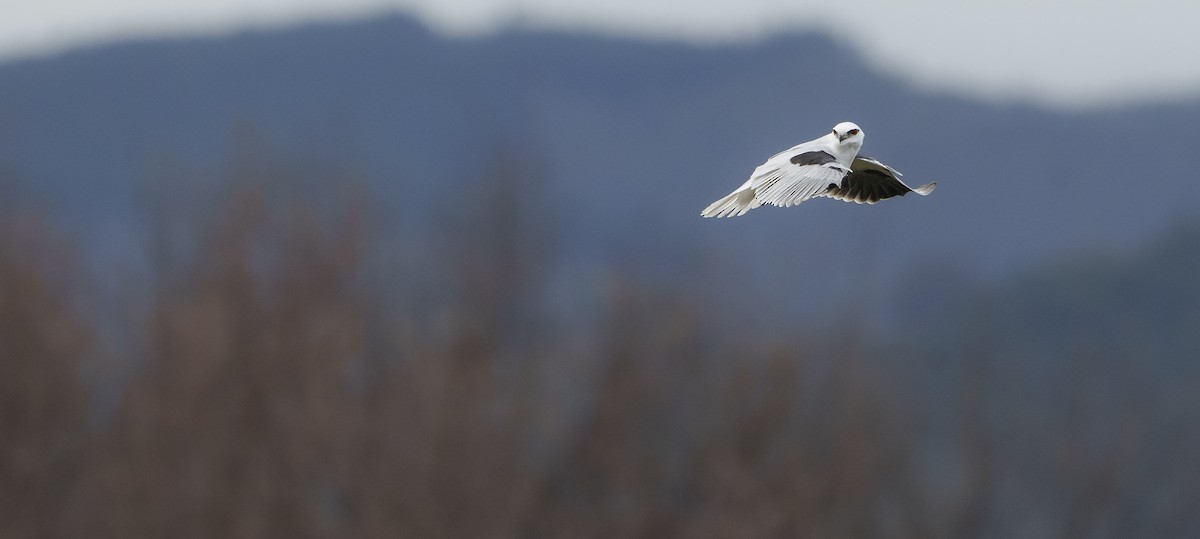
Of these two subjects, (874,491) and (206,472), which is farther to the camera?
(874,491)

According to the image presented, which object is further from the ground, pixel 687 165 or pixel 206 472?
pixel 687 165

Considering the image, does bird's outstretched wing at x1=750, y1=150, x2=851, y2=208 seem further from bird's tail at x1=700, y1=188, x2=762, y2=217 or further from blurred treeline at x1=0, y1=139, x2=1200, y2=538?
blurred treeline at x1=0, y1=139, x2=1200, y2=538

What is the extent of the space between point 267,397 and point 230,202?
16.3 ft

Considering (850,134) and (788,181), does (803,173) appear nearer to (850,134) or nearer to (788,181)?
(788,181)

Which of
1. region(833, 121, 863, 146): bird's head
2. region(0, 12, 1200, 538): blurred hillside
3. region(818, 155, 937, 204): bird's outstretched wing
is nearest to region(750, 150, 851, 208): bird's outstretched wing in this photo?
region(833, 121, 863, 146): bird's head

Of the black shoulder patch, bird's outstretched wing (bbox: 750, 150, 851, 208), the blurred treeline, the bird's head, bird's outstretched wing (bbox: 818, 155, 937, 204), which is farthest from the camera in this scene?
the blurred treeline

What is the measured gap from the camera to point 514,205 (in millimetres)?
34031

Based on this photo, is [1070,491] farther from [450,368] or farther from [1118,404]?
[450,368]

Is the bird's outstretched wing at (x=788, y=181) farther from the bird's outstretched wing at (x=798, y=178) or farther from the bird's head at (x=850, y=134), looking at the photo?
the bird's head at (x=850, y=134)

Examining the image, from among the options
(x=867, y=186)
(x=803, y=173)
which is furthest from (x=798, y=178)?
(x=867, y=186)

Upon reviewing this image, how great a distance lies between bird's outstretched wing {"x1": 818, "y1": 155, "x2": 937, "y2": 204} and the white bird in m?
0.05

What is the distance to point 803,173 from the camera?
4227mm

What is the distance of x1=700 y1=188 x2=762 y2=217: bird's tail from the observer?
419cm

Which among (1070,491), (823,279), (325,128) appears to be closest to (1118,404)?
(1070,491)
